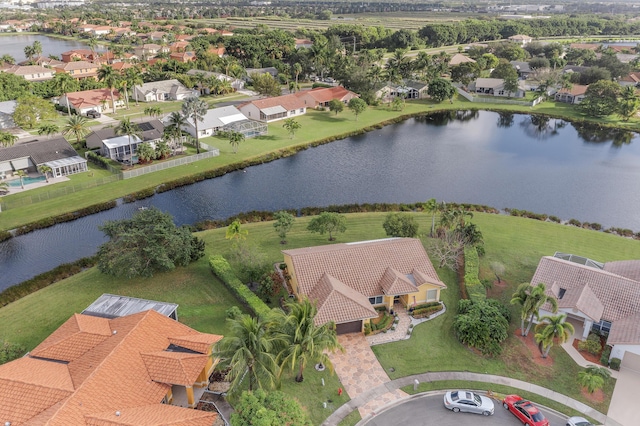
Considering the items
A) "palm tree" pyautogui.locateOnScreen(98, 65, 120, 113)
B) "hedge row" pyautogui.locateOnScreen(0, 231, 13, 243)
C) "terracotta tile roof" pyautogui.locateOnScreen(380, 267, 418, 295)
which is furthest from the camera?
"palm tree" pyautogui.locateOnScreen(98, 65, 120, 113)

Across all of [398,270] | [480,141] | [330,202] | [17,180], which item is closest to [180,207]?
[330,202]

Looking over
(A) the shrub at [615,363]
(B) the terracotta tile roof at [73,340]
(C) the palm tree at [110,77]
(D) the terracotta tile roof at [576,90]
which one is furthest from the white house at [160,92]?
(A) the shrub at [615,363]

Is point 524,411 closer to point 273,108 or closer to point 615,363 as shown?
point 615,363

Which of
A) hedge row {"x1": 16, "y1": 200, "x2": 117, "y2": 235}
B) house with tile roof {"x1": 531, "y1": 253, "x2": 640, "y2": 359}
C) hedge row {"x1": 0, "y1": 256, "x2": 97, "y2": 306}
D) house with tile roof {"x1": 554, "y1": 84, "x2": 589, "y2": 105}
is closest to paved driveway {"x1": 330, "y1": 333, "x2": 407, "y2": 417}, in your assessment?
house with tile roof {"x1": 531, "y1": 253, "x2": 640, "y2": 359}

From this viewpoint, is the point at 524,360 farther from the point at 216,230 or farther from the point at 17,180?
the point at 17,180

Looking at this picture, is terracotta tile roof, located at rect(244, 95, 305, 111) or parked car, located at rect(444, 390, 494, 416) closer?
parked car, located at rect(444, 390, 494, 416)

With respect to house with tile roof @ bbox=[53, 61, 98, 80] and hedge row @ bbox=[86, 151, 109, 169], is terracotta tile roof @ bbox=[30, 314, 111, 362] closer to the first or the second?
hedge row @ bbox=[86, 151, 109, 169]
